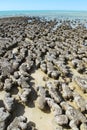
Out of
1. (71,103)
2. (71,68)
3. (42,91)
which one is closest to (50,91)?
(42,91)

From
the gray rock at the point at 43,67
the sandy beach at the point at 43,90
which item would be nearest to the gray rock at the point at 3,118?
the sandy beach at the point at 43,90

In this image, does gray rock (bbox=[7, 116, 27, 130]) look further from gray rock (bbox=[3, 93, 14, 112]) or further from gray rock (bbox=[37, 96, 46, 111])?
gray rock (bbox=[37, 96, 46, 111])

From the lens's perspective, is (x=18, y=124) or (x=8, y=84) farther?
(x=8, y=84)

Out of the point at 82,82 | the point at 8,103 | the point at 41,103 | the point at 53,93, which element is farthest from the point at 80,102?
the point at 8,103

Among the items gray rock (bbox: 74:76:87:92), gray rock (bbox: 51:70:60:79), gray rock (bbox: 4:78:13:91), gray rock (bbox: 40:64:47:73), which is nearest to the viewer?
gray rock (bbox: 4:78:13:91)

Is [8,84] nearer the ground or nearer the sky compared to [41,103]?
nearer the sky

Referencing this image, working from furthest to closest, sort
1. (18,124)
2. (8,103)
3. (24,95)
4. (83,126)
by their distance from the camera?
(24,95) < (8,103) < (18,124) < (83,126)

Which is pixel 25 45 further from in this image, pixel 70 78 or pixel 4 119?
pixel 4 119

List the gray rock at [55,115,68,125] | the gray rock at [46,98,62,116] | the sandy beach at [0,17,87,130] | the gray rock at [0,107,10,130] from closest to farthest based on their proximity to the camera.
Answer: the gray rock at [0,107,10,130] < the gray rock at [55,115,68,125] < the sandy beach at [0,17,87,130] < the gray rock at [46,98,62,116]

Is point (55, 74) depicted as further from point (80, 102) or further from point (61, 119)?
point (61, 119)

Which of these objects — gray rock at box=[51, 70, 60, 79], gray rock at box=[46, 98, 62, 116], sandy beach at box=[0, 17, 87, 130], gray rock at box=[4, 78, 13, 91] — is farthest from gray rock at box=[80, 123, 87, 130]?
gray rock at box=[51, 70, 60, 79]

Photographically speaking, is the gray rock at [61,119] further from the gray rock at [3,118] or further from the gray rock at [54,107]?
the gray rock at [3,118]

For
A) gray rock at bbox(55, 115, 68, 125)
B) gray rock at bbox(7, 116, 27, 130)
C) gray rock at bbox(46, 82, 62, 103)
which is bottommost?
gray rock at bbox(55, 115, 68, 125)

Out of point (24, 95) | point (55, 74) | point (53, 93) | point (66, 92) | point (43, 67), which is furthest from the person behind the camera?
point (43, 67)
